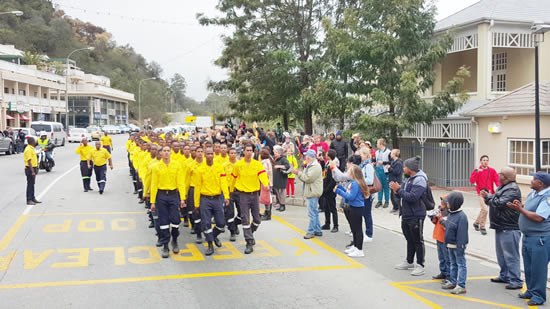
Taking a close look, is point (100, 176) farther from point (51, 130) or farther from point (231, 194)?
point (51, 130)

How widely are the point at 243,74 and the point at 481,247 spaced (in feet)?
58.8

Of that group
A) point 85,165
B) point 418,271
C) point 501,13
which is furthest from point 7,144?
point 418,271

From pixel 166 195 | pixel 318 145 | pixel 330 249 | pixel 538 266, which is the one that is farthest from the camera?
pixel 318 145

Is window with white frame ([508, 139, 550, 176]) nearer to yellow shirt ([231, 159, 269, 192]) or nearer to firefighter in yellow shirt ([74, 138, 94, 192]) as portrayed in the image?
yellow shirt ([231, 159, 269, 192])

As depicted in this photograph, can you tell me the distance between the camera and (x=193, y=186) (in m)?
9.52

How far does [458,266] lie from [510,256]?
85 cm

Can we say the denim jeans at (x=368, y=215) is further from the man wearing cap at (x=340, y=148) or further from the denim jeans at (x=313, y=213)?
the man wearing cap at (x=340, y=148)

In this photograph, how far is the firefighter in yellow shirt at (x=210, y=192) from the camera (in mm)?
8602

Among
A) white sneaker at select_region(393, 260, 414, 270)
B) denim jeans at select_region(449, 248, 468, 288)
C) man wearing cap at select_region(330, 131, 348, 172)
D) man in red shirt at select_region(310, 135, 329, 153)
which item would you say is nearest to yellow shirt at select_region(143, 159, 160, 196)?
white sneaker at select_region(393, 260, 414, 270)

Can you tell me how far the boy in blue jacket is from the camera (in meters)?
6.74

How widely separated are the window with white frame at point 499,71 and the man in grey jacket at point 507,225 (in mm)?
16062

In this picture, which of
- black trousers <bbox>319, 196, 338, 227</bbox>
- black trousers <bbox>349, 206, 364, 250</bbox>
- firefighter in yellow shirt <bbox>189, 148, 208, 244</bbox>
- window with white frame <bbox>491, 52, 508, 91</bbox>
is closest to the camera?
black trousers <bbox>349, 206, 364, 250</bbox>

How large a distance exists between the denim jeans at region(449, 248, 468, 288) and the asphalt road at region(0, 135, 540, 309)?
22cm

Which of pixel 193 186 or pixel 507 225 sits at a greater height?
pixel 193 186
